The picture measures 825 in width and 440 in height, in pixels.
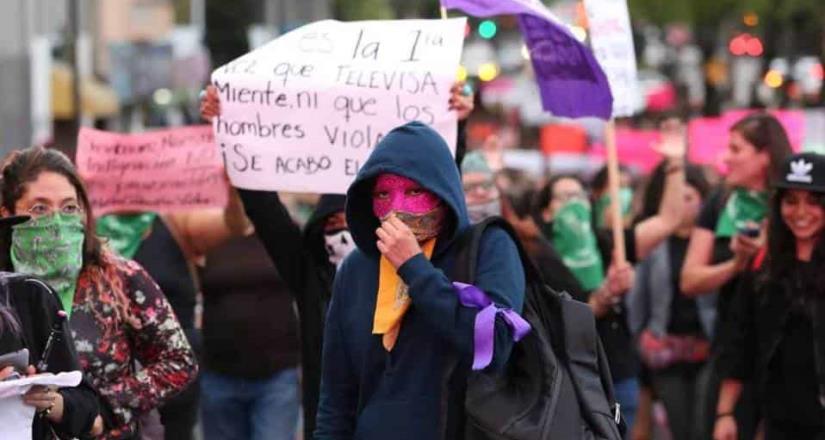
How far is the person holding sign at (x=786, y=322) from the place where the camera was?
7.32 meters

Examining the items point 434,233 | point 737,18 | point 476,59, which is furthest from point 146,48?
point 434,233

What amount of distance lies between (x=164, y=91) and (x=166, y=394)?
3596cm

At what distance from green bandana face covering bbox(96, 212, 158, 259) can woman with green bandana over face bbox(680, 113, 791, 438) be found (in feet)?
7.95

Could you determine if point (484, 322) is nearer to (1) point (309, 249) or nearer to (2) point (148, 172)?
(1) point (309, 249)

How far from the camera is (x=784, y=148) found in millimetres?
8633

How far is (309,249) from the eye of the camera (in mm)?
7285

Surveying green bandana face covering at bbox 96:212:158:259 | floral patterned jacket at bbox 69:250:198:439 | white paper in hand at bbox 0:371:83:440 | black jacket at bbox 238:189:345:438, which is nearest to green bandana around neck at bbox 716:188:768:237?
black jacket at bbox 238:189:345:438

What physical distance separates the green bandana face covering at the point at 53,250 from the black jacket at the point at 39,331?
0.63 meters

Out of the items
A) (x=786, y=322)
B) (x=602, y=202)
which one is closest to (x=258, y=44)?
(x=602, y=202)

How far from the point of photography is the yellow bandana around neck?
533cm

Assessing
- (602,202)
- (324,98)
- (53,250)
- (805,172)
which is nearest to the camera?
(53,250)

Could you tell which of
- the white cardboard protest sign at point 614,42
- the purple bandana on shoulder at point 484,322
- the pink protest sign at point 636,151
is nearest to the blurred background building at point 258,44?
the pink protest sign at point 636,151

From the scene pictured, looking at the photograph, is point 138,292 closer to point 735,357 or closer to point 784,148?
point 735,357

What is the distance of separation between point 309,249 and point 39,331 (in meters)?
2.11
